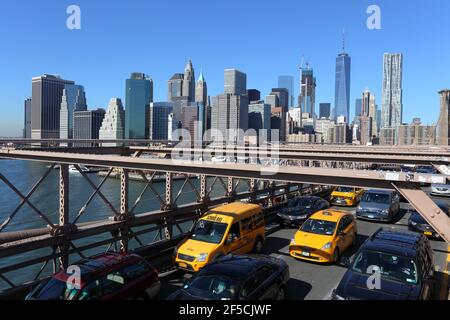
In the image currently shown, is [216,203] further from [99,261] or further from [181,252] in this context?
[99,261]

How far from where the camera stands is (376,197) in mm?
18688

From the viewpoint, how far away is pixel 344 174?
713 centimetres

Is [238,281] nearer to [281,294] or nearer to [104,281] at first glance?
[281,294]

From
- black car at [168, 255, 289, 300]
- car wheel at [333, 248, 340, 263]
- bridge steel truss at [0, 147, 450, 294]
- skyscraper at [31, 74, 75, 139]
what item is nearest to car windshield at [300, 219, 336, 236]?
car wheel at [333, 248, 340, 263]

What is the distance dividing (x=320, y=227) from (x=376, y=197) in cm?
771

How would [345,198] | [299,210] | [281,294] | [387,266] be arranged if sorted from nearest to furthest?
[387,266]
[281,294]
[299,210]
[345,198]

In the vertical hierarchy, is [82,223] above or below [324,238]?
above

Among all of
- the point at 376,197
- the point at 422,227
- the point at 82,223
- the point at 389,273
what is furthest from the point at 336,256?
the point at 376,197

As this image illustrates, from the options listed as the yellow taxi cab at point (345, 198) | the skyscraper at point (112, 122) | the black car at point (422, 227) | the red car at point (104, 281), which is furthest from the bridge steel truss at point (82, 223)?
the skyscraper at point (112, 122)

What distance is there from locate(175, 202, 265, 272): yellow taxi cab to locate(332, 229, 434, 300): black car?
3782 mm

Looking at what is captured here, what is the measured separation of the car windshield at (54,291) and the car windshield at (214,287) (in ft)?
7.24

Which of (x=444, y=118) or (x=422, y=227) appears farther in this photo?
(x=444, y=118)

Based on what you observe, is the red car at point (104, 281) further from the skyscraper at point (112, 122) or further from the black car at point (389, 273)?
the skyscraper at point (112, 122)
